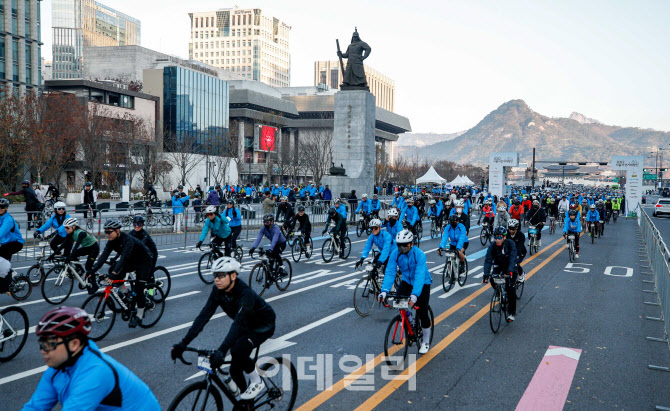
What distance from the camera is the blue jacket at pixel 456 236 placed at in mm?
12977

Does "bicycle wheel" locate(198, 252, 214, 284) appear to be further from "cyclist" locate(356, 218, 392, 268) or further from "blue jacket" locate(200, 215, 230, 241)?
"cyclist" locate(356, 218, 392, 268)

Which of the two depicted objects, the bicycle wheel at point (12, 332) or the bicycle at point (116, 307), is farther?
the bicycle at point (116, 307)

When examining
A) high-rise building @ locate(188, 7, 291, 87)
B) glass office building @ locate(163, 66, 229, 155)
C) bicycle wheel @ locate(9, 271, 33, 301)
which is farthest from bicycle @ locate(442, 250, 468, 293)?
high-rise building @ locate(188, 7, 291, 87)

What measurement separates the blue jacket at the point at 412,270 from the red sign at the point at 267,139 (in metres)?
87.7

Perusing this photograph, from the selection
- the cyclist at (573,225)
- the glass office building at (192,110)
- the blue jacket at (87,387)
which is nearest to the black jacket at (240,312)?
the blue jacket at (87,387)

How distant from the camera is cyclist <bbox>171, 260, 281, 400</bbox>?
16.2ft

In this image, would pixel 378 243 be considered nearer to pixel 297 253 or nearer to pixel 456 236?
pixel 456 236

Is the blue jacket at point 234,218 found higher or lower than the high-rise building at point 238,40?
→ lower

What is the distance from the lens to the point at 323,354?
780cm

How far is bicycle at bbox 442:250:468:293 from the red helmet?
33.6 feet

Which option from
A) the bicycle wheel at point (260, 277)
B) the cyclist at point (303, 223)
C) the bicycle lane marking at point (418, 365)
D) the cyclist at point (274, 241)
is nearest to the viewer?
the bicycle lane marking at point (418, 365)

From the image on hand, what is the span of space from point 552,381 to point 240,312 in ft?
14.3

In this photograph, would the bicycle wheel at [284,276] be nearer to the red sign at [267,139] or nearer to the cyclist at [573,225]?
the cyclist at [573,225]

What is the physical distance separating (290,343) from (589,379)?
4179 millimetres
